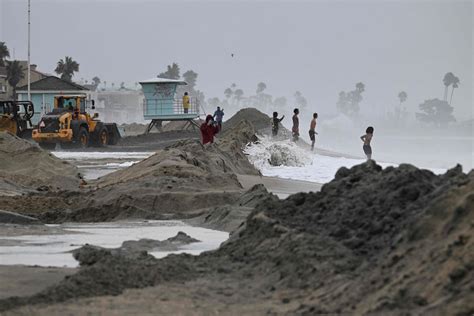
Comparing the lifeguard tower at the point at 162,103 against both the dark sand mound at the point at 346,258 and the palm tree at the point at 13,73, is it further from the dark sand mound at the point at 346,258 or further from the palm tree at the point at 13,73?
the dark sand mound at the point at 346,258

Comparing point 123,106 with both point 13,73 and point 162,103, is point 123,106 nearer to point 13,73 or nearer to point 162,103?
point 13,73

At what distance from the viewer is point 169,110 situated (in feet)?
180

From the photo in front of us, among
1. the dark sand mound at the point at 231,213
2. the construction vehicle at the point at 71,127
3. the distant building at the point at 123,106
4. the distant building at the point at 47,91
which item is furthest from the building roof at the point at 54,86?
the distant building at the point at 123,106

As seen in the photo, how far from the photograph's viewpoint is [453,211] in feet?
22.3

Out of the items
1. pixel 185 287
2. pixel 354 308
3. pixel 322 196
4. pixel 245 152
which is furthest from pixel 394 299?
pixel 245 152

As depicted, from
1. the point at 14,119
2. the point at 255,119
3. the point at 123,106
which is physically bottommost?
the point at 14,119

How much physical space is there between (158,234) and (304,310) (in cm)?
560

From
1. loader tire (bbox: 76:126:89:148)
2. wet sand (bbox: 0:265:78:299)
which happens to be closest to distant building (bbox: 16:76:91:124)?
loader tire (bbox: 76:126:89:148)

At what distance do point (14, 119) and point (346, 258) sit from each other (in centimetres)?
3509

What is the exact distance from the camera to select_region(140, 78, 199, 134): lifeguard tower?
2138 inches

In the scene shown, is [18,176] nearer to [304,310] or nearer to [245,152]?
[245,152]

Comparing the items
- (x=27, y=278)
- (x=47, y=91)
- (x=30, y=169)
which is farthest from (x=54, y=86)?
(x=27, y=278)

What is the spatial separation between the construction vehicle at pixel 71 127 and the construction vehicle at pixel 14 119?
123 cm

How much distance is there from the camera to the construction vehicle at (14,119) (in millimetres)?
40500
